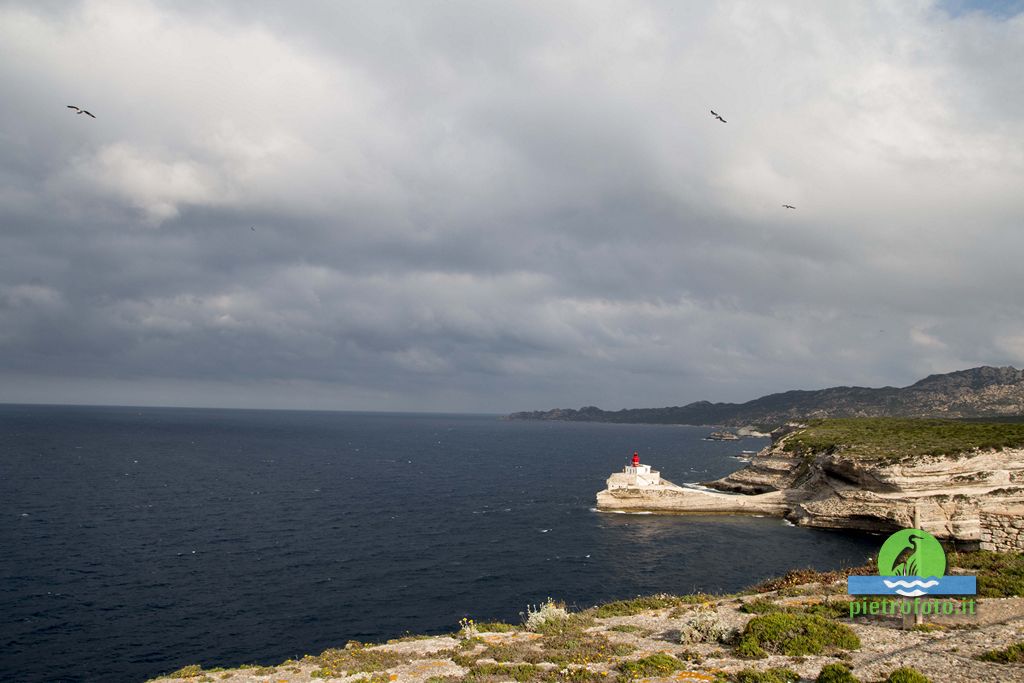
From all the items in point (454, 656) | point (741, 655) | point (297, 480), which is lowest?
point (297, 480)

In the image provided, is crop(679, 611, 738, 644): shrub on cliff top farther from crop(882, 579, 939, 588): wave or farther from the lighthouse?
the lighthouse

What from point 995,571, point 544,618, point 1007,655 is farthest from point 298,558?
point 1007,655

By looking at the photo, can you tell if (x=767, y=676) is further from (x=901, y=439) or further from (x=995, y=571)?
(x=901, y=439)

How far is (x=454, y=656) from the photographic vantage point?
60.1 feet

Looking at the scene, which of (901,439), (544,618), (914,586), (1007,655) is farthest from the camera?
(901,439)

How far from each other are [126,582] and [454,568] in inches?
954

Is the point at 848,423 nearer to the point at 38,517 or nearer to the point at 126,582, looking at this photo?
the point at 126,582

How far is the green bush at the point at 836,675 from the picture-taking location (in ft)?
42.2

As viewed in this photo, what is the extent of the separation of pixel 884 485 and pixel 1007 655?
1900 inches

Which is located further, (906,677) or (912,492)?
(912,492)

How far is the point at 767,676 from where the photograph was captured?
1422cm

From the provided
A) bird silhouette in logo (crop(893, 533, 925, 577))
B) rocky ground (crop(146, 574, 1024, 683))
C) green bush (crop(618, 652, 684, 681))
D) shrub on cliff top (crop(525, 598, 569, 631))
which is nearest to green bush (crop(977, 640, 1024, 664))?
rocky ground (crop(146, 574, 1024, 683))

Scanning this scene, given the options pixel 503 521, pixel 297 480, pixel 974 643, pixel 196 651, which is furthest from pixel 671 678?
pixel 297 480

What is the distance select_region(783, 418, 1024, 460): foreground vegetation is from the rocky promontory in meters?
0.12
